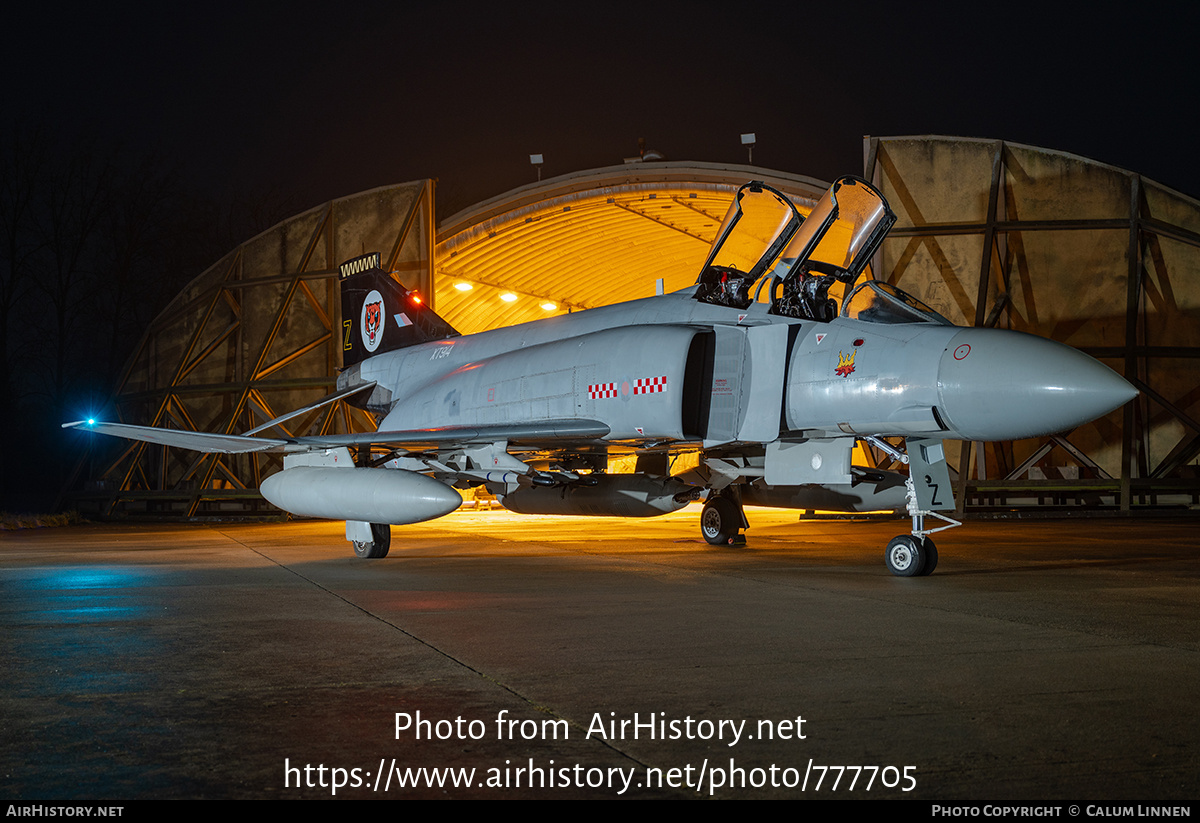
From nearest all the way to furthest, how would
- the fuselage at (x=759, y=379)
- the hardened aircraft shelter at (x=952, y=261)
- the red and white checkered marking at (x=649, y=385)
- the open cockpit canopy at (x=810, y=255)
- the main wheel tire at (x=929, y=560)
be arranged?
the fuselage at (x=759, y=379) → the main wheel tire at (x=929, y=560) → the open cockpit canopy at (x=810, y=255) → the red and white checkered marking at (x=649, y=385) → the hardened aircraft shelter at (x=952, y=261)

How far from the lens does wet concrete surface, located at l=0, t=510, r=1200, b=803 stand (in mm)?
2760

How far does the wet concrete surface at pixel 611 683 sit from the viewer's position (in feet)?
9.05

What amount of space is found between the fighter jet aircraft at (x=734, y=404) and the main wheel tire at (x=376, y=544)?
35 millimetres

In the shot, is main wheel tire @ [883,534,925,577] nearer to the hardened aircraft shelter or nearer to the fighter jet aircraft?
the fighter jet aircraft

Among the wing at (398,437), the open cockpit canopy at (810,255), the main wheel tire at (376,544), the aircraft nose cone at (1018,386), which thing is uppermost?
the open cockpit canopy at (810,255)

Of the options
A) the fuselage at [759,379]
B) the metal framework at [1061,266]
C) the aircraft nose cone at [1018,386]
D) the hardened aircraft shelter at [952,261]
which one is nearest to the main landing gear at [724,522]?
the fuselage at [759,379]

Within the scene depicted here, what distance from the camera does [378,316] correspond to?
15.5 metres

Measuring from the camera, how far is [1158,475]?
18.8 meters

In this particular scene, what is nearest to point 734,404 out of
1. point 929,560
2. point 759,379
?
point 759,379

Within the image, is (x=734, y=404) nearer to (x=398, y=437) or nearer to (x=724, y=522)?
(x=724, y=522)

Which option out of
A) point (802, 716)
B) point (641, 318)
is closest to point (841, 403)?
point (641, 318)

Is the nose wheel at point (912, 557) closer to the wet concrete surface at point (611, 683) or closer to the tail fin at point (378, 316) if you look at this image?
the wet concrete surface at point (611, 683)

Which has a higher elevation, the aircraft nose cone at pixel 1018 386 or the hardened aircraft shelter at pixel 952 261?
the hardened aircraft shelter at pixel 952 261
